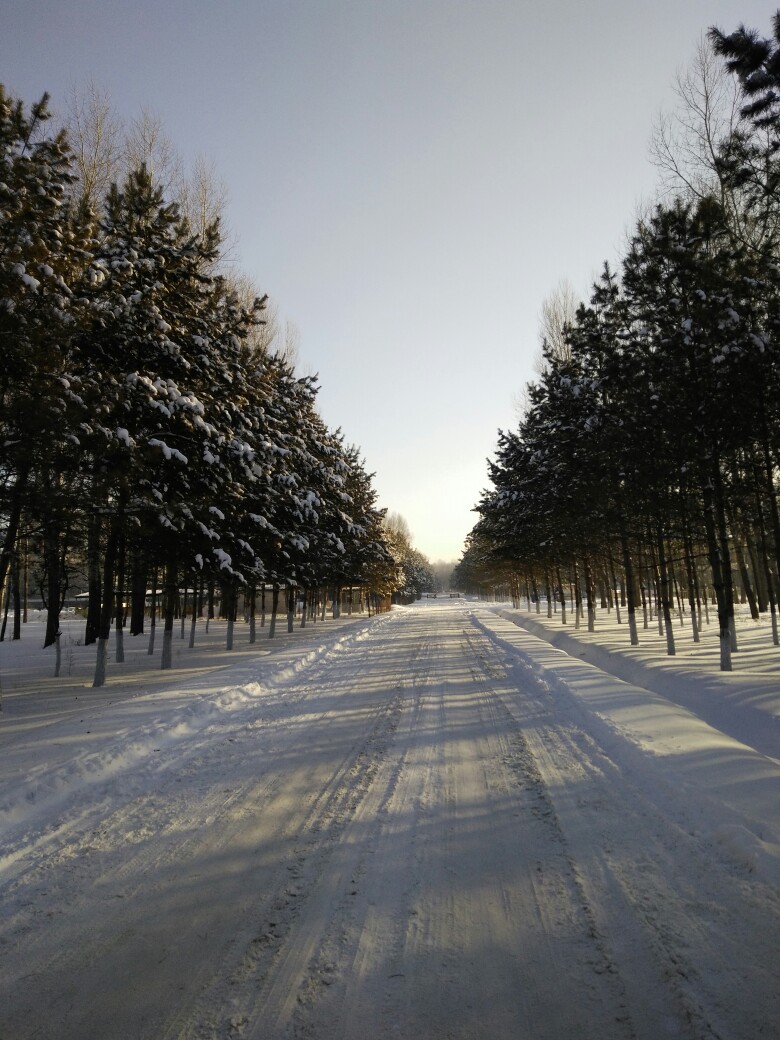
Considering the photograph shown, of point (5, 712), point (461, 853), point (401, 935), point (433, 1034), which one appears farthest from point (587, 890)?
point (5, 712)

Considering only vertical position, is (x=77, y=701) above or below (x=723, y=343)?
below

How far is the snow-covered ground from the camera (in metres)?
2.73

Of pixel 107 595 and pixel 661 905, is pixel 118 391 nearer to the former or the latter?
pixel 107 595

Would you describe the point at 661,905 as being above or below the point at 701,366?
below

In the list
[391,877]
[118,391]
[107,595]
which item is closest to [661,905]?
[391,877]

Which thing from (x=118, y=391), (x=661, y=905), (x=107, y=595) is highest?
(x=118, y=391)

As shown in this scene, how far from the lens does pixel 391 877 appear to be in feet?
12.8

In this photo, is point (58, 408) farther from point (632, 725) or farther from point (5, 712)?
point (632, 725)

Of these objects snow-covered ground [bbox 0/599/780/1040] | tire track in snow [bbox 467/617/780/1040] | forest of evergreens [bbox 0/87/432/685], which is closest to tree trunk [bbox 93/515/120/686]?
forest of evergreens [bbox 0/87/432/685]

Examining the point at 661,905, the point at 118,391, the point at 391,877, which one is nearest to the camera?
the point at 661,905

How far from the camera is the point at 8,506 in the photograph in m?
9.66

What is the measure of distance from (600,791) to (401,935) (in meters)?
2.82

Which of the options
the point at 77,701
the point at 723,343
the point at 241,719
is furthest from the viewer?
the point at 723,343

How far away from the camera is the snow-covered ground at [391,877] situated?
8.96 ft
